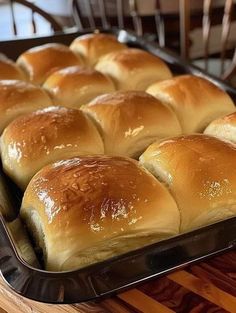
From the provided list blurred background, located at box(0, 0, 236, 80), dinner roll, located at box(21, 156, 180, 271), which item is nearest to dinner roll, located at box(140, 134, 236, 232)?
dinner roll, located at box(21, 156, 180, 271)

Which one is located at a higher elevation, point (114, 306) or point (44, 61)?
point (44, 61)

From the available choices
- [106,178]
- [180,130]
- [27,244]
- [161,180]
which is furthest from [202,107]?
[27,244]

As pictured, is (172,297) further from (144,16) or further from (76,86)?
(144,16)

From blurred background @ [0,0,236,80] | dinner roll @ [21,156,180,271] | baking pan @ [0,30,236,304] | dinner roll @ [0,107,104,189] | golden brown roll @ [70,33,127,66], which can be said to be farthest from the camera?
blurred background @ [0,0,236,80]

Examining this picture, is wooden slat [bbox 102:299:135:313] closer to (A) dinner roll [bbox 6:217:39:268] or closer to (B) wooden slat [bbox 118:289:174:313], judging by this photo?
(B) wooden slat [bbox 118:289:174:313]

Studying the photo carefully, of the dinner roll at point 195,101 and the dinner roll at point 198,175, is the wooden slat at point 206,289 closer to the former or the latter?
the dinner roll at point 198,175

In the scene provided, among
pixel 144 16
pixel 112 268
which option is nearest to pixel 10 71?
pixel 112 268
